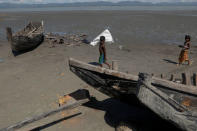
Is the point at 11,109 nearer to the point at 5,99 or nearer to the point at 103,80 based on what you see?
the point at 5,99

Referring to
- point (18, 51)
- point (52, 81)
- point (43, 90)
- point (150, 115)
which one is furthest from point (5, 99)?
point (18, 51)

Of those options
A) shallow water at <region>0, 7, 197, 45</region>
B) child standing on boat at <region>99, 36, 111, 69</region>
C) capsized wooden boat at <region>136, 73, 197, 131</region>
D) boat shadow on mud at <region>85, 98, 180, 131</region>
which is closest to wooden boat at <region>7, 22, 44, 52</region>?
child standing on boat at <region>99, 36, 111, 69</region>

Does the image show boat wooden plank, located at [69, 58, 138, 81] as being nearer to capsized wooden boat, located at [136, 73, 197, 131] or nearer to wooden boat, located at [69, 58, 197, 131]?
wooden boat, located at [69, 58, 197, 131]

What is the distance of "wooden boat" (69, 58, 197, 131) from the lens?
3.38 metres

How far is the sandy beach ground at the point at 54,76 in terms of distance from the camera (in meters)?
5.41

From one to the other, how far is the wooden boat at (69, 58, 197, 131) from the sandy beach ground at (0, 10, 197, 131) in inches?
49.1

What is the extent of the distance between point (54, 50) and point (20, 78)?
16.6 ft

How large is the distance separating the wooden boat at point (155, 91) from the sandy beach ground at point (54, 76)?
4.09 ft

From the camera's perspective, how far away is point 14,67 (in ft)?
33.2

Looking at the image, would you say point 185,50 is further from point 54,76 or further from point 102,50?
point 54,76

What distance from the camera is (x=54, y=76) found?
860 centimetres

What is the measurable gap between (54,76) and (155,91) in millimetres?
5842

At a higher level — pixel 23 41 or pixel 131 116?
pixel 23 41

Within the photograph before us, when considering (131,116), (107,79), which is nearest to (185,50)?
(131,116)
